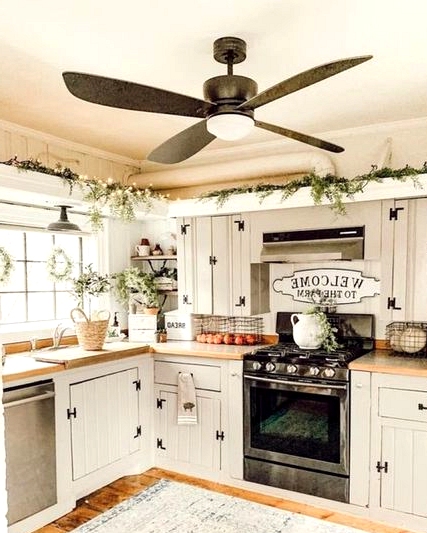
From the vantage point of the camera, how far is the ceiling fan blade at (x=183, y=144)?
2.20 meters

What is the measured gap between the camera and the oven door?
123 inches

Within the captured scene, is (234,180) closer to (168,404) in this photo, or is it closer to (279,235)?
(279,235)

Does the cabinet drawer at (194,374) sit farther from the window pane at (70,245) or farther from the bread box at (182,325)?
the window pane at (70,245)

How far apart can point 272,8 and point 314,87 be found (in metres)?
0.93

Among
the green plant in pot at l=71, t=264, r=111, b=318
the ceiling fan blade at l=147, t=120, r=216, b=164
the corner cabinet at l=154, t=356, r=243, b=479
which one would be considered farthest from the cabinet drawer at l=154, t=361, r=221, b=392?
the ceiling fan blade at l=147, t=120, r=216, b=164

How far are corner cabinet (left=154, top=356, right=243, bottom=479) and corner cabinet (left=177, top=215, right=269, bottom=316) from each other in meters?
0.55

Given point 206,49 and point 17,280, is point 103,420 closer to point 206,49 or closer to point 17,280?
point 17,280

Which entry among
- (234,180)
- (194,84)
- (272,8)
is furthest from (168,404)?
(272,8)

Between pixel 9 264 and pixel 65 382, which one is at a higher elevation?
pixel 9 264

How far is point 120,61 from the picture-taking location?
2.52 meters

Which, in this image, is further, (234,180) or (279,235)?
(234,180)

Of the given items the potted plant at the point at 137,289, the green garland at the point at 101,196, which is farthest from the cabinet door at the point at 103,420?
the green garland at the point at 101,196

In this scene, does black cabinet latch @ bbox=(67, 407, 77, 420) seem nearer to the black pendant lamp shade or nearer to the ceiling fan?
the black pendant lamp shade

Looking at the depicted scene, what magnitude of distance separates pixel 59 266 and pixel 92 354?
102 cm
